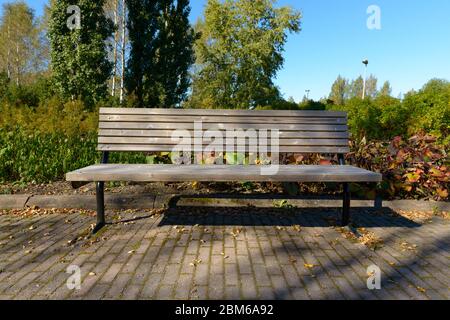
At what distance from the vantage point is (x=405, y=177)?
4137 millimetres

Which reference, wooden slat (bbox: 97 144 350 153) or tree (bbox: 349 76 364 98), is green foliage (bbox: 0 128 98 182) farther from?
tree (bbox: 349 76 364 98)

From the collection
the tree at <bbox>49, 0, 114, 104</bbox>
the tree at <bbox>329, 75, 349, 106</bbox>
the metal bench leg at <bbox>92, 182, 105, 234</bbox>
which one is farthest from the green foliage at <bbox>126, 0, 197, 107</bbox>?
the tree at <bbox>329, 75, 349, 106</bbox>

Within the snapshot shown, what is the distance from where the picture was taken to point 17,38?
112 feet

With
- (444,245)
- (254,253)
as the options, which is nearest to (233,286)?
(254,253)

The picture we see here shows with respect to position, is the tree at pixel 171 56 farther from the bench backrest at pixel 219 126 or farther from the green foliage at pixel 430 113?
the bench backrest at pixel 219 126

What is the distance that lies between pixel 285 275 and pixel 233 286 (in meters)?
0.40

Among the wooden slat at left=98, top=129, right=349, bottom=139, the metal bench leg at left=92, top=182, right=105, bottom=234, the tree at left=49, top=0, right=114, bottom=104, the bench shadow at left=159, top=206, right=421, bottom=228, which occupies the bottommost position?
the bench shadow at left=159, top=206, right=421, bottom=228

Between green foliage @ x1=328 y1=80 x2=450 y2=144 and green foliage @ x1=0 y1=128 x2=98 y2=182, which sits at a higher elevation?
green foliage @ x1=328 y1=80 x2=450 y2=144

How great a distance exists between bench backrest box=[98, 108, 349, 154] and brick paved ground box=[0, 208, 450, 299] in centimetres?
79

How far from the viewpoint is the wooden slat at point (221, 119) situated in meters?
3.53

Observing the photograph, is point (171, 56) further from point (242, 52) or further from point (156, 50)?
point (242, 52)

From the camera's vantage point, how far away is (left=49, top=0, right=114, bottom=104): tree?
47.5ft

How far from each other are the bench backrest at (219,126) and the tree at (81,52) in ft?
40.3

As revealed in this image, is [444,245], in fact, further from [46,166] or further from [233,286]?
[46,166]
